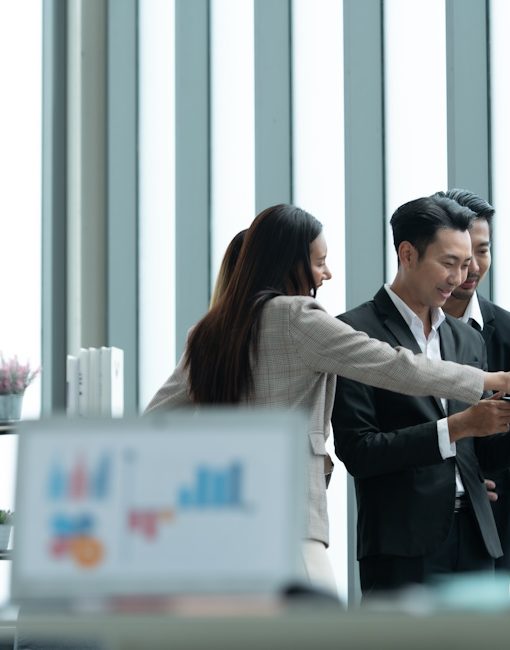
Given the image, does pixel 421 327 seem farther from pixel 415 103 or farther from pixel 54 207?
pixel 54 207

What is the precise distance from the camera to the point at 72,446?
1.03 m

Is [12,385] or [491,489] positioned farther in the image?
[12,385]

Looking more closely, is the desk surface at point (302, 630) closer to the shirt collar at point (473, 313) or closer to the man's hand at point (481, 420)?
the man's hand at point (481, 420)

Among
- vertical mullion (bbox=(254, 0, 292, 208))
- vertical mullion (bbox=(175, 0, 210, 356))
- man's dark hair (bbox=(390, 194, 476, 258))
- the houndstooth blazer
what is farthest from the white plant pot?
man's dark hair (bbox=(390, 194, 476, 258))

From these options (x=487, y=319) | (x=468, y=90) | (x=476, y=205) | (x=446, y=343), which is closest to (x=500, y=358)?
(x=487, y=319)

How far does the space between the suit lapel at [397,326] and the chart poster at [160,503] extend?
4.55ft

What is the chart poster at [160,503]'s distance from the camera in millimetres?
982

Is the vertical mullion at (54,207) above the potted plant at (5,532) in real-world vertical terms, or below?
above

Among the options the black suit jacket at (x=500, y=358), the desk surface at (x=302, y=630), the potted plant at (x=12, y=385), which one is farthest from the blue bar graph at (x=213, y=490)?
the potted plant at (x=12, y=385)

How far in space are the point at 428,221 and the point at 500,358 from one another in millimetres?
471

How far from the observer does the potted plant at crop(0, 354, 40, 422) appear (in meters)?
3.40

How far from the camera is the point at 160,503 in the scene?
101 cm

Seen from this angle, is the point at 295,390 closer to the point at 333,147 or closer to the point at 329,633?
the point at 329,633

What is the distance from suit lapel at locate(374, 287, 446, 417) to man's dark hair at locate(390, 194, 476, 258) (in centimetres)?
13
